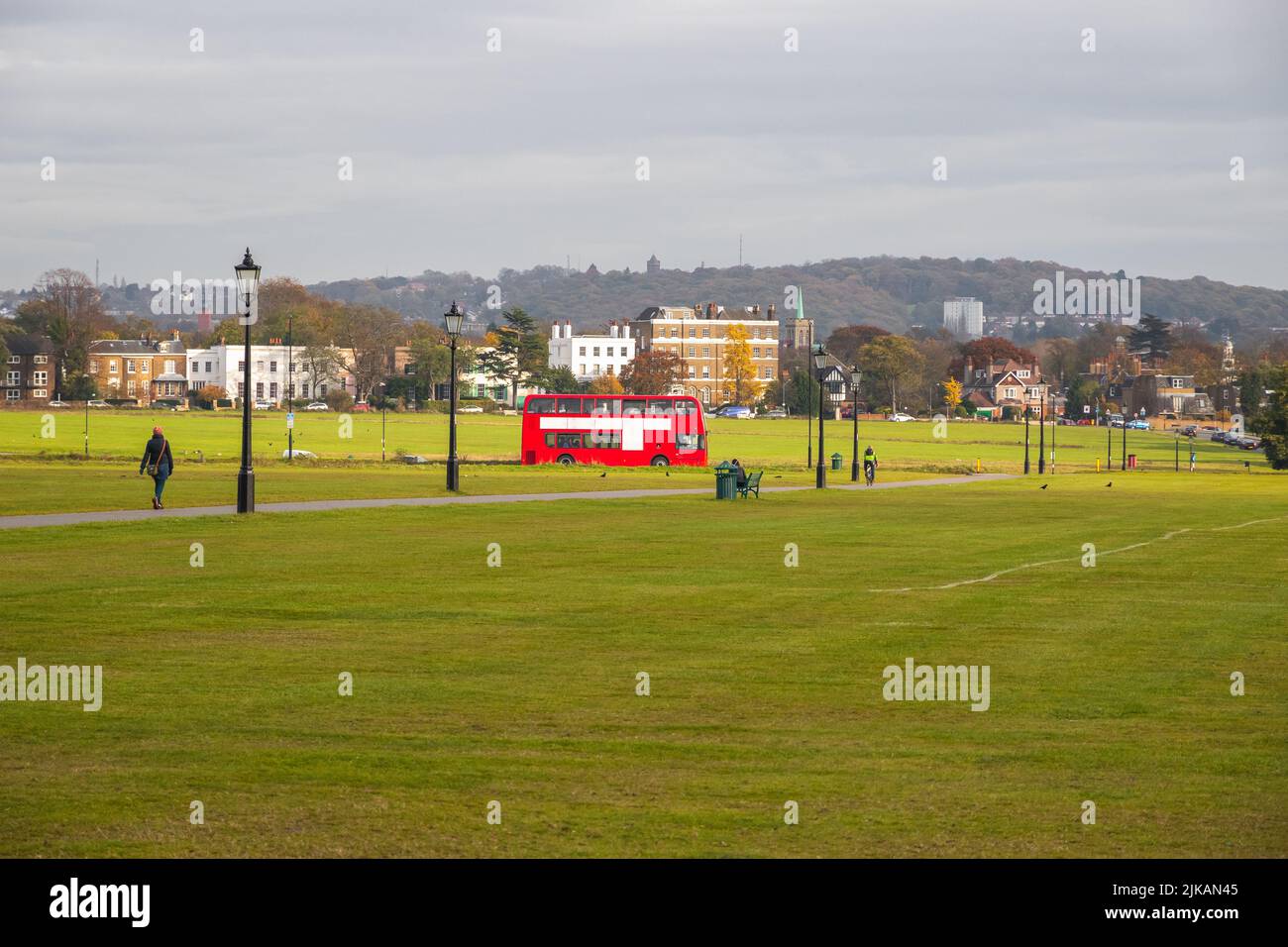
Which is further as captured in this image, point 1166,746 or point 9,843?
point 1166,746

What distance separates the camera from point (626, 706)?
13.8m

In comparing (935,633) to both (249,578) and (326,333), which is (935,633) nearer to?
(249,578)

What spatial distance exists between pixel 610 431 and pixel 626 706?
72.7 metres

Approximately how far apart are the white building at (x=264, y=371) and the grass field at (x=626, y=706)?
15987 centimetres

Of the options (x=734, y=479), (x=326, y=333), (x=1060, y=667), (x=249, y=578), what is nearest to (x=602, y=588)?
(x=249, y=578)

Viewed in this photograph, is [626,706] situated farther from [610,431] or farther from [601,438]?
[610,431]

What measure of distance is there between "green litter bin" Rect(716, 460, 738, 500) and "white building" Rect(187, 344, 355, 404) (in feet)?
450

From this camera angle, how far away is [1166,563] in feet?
96.5

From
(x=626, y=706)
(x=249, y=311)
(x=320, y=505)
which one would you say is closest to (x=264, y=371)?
(x=320, y=505)

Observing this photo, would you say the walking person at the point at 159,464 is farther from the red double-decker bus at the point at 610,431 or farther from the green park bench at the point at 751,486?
the red double-decker bus at the point at 610,431

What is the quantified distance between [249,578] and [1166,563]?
54.0ft

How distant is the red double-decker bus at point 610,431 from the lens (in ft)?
280

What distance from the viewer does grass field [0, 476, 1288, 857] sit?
9711mm

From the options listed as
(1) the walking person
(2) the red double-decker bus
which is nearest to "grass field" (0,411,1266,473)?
(2) the red double-decker bus
